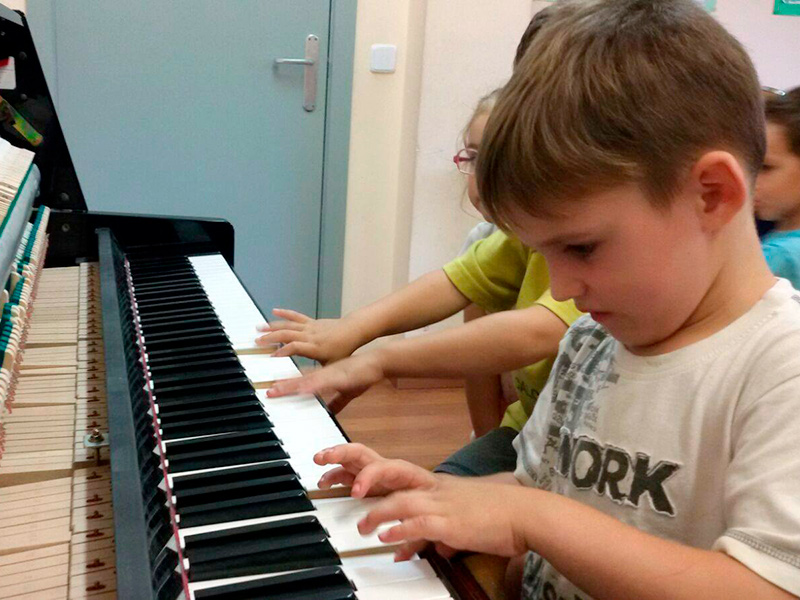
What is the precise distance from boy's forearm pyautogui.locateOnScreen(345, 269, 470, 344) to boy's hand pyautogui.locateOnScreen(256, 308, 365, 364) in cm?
6

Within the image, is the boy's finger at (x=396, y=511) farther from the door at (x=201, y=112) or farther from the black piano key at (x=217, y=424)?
the door at (x=201, y=112)

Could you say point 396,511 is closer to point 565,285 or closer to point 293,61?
point 565,285

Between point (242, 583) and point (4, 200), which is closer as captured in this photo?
point (242, 583)

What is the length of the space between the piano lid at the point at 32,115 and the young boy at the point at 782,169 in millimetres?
1398

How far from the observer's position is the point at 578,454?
0.96 m

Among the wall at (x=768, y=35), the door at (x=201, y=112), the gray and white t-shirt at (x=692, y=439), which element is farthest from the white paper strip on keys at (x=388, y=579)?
the wall at (x=768, y=35)

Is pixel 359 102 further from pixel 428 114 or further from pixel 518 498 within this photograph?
pixel 518 498

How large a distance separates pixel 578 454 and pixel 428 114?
8.31 ft

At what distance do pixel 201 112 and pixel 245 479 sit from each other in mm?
2727

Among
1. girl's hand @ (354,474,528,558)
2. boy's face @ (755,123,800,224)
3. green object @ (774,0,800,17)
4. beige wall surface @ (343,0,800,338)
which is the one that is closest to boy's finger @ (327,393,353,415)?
girl's hand @ (354,474,528,558)

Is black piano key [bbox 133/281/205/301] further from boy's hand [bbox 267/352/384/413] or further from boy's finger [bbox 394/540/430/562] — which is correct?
boy's finger [bbox 394/540/430/562]

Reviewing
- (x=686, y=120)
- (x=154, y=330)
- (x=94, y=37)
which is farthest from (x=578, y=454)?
(x=94, y=37)

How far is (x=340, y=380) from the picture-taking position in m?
1.23

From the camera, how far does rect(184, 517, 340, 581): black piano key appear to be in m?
0.70
